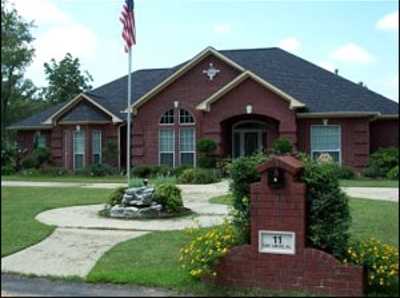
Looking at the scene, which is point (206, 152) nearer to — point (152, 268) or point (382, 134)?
point (382, 134)

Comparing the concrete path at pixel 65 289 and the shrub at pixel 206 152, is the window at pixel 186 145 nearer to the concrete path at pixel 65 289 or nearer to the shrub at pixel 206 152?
the shrub at pixel 206 152

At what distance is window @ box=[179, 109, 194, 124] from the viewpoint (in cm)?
2909

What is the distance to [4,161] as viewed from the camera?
674cm

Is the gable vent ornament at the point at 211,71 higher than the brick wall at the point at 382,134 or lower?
higher

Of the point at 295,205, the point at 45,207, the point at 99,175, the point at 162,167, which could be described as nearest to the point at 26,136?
the point at 99,175

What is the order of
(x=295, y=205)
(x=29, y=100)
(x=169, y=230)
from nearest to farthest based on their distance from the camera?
(x=295, y=205)
(x=169, y=230)
(x=29, y=100)

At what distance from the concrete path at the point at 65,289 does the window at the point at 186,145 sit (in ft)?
70.5

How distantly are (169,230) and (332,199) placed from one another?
4.77 m

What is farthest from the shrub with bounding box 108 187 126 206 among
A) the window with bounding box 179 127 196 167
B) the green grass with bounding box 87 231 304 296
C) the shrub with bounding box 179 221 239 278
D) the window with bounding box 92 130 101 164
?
the window with bounding box 92 130 101 164

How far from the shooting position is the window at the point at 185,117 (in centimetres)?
2909

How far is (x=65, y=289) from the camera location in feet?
23.2

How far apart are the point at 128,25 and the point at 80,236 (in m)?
8.01

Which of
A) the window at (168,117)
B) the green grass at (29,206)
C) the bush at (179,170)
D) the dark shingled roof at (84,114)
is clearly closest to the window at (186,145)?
the window at (168,117)

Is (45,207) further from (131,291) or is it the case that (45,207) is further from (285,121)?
(285,121)
